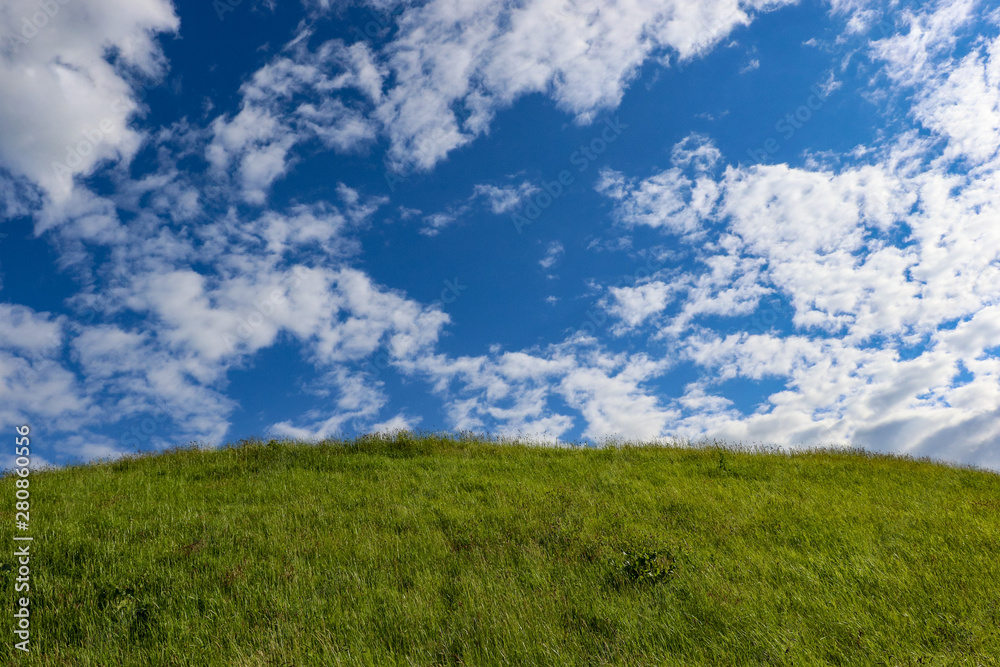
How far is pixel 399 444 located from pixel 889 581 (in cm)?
1477

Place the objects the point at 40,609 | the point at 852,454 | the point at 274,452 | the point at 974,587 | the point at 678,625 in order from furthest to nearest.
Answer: the point at 852,454
the point at 274,452
the point at 40,609
the point at 974,587
the point at 678,625

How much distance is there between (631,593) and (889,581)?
11.4 ft

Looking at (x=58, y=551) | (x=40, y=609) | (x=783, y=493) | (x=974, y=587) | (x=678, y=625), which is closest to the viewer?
(x=678, y=625)

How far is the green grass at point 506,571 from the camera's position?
6176mm

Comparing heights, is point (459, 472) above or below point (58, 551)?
above

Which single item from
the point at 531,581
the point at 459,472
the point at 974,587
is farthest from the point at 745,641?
the point at 459,472

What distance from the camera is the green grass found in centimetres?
618

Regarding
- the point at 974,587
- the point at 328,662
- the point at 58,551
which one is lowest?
the point at 974,587

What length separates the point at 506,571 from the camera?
8.27 metres

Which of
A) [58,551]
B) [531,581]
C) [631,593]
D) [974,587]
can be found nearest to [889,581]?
[974,587]

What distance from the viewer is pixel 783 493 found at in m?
13.5

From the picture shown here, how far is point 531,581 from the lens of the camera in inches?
310

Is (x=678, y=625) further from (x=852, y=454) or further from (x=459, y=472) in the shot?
(x=852, y=454)

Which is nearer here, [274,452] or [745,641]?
[745,641]
